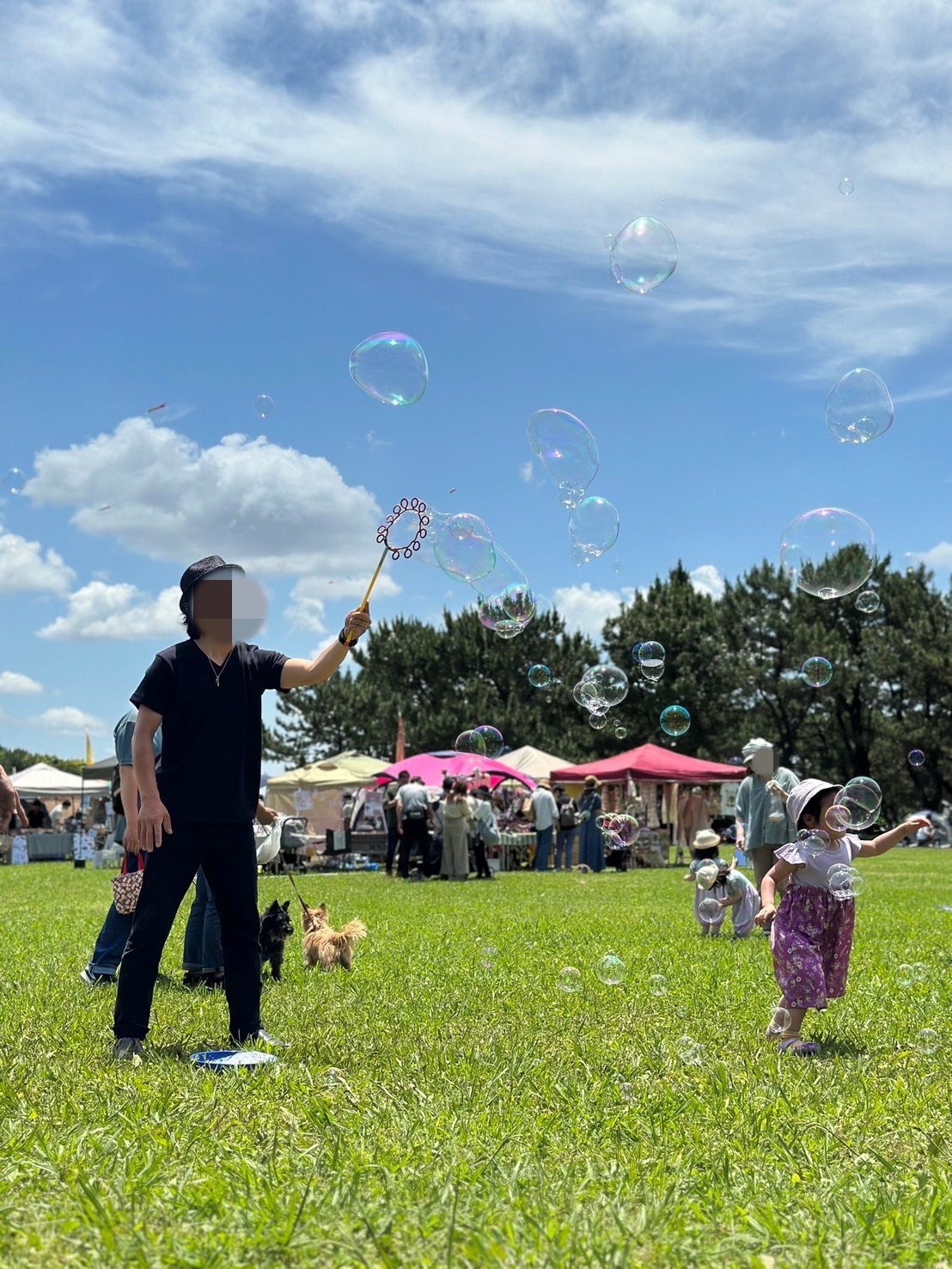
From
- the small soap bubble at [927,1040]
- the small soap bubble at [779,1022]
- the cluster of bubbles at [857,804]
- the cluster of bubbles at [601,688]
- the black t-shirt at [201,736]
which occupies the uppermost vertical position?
the cluster of bubbles at [601,688]

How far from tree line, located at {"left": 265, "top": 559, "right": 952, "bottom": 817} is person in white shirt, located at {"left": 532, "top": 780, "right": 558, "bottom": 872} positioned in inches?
1182

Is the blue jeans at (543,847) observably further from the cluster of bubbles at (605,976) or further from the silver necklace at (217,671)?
the silver necklace at (217,671)

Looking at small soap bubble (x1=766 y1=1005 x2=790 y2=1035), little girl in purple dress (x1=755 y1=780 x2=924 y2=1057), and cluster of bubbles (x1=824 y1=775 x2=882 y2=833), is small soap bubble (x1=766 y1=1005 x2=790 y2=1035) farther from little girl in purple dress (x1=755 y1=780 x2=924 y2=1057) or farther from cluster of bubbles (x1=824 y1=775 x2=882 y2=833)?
cluster of bubbles (x1=824 y1=775 x2=882 y2=833)

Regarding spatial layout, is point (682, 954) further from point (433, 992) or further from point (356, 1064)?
point (356, 1064)

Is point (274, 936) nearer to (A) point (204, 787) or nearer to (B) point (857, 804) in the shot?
(A) point (204, 787)

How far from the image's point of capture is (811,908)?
220 inches

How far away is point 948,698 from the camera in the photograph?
194 feet

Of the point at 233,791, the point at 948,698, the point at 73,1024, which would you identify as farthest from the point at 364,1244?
the point at 948,698

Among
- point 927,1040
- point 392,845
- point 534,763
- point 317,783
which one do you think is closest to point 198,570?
point 927,1040

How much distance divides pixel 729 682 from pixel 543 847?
1426 inches

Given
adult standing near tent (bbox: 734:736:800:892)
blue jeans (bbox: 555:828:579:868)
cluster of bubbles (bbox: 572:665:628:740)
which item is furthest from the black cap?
blue jeans (bbox: 555:828:579:868)

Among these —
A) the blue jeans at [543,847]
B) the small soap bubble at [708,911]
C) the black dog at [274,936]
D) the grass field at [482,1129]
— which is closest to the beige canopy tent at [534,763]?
the blue jeans at [543,847]

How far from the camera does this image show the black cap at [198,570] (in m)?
5.02

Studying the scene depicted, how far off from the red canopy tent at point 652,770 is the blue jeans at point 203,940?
72.7 feet
